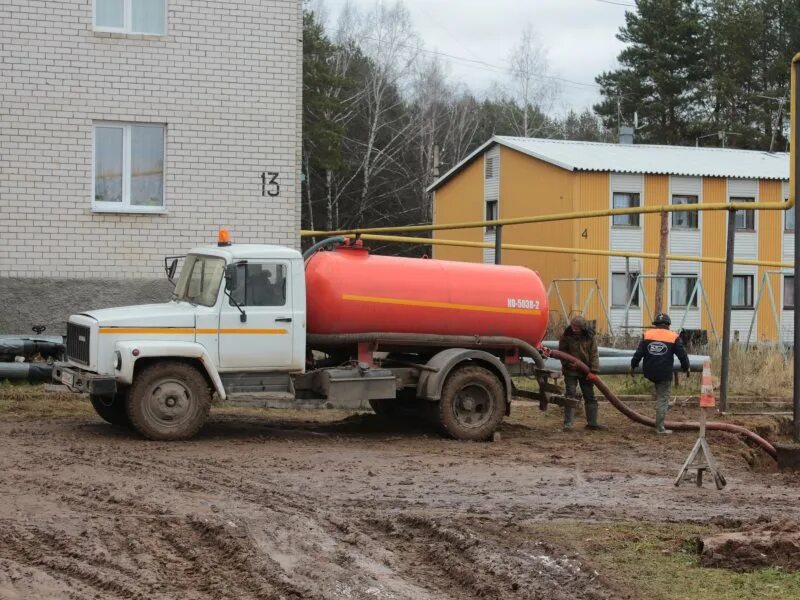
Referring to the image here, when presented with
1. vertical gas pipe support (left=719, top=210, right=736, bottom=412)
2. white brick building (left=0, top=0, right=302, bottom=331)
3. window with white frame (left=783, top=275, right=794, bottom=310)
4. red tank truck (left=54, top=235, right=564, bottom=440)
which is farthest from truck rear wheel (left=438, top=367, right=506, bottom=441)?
window with white frame (left=783, top=275, right=794, bottom=310)

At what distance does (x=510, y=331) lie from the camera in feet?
50.8

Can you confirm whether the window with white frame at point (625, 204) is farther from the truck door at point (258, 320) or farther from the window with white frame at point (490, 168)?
the truck door at point (258, 320)

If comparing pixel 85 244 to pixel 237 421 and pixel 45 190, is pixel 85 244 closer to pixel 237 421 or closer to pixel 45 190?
pixel 45 190

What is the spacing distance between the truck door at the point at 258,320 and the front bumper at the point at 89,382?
1.32 metres

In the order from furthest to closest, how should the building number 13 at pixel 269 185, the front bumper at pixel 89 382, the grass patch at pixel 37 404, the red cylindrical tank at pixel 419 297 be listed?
the building number 13 at pixel 269 185, the grass patch at pixel 37 404, the red cylindrical tank at pixel 419 297, the front bumper at pixel 89 382

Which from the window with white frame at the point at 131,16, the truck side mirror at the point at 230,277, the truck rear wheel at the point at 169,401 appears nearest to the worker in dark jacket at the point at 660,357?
the truck side mirror at the point at 230,277

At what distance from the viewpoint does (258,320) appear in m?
14.2

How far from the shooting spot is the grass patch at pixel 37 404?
16000 mm

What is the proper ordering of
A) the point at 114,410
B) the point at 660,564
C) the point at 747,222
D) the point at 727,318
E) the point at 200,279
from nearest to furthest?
the point at 660,564 < the point at 200,279 < the point at 114,410 < the point at 727,318 < the point at 747,222

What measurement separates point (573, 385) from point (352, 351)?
3.33m

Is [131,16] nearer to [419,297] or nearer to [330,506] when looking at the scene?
[419,297]

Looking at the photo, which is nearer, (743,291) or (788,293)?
(788,293)

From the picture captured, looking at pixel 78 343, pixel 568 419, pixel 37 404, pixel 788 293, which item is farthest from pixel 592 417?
pixel 788 293

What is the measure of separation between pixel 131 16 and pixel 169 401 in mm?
8111
